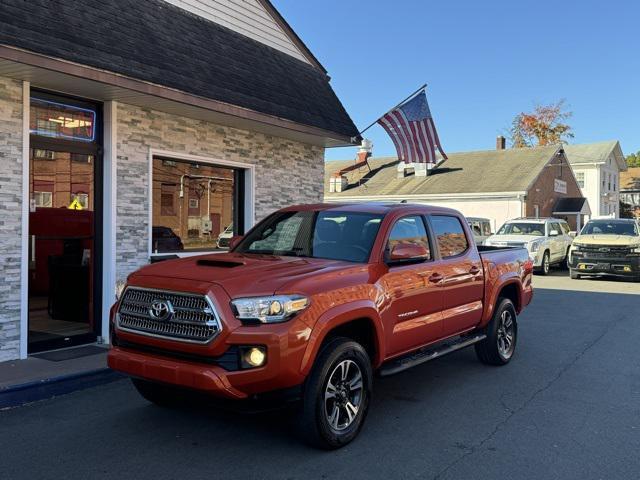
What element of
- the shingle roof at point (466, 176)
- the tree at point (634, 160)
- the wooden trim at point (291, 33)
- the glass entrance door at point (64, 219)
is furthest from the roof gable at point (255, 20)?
the tree at point (634, 160)

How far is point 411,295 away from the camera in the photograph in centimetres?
522

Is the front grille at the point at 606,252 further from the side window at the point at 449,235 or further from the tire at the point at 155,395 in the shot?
the tire at the point at 155,395

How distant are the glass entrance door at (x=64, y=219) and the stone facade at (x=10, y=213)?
35cm

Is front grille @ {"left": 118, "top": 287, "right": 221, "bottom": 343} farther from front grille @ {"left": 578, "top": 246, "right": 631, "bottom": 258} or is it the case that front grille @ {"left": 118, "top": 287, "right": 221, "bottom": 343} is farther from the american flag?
front grille @ {"left": 578, "top": 246, "right": 631, "bottom": 258}

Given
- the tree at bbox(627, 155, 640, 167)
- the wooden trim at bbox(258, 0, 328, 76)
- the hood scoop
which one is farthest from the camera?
the tree at bbox(627, 155, 640, 167)

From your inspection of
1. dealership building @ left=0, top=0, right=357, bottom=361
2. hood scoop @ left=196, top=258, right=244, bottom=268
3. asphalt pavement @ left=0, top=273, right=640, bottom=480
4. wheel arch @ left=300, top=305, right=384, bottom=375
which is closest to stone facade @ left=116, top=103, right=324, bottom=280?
dealership building @ left=0, top=0, right=357, bottom=361

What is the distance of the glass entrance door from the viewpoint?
23.7 ft

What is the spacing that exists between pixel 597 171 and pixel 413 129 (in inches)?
1472

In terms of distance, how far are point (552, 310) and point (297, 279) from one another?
28.5ft

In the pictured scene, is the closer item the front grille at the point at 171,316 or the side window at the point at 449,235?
the front grille at the point at 171,316

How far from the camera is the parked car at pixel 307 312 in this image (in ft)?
13.1

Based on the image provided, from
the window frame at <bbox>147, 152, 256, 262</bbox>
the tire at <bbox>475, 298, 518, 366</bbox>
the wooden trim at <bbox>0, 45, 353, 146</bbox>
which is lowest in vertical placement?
the tire at <bbox>475, 298, 518, 366</bbox>

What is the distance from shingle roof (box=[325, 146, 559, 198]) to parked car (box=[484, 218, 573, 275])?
9.25 m

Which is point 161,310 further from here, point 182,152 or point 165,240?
point 182,152
